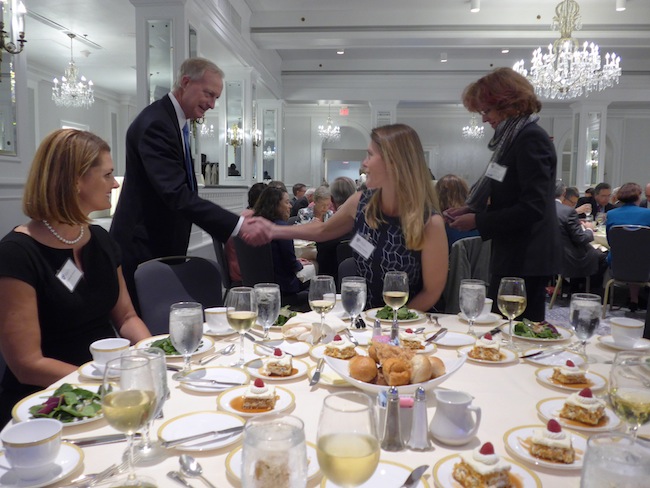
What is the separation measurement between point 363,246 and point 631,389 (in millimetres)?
1393

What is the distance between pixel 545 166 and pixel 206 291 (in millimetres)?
1576

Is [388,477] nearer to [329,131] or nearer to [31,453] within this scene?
[31,453]

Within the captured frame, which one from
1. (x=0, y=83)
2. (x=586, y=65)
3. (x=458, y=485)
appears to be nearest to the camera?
(x=458, y=485)

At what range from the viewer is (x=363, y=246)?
2232 mm

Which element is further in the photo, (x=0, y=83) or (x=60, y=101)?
(x=60, y=101)

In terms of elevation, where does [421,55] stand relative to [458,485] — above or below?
above

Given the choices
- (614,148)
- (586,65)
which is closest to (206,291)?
(586,65)

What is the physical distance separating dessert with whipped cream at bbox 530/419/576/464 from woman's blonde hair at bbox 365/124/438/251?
1268 millimetres

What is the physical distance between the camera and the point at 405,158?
7.31ft

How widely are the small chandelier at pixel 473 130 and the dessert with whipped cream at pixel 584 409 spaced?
1263 centimetres

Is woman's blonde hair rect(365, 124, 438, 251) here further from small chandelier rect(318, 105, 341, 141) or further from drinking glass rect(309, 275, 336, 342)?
small chandelier rect(318, 105, 341, 141)

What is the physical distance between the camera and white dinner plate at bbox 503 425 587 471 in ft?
2.89

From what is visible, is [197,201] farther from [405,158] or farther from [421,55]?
[421,55]

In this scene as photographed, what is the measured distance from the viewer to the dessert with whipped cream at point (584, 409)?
41.5 inches
